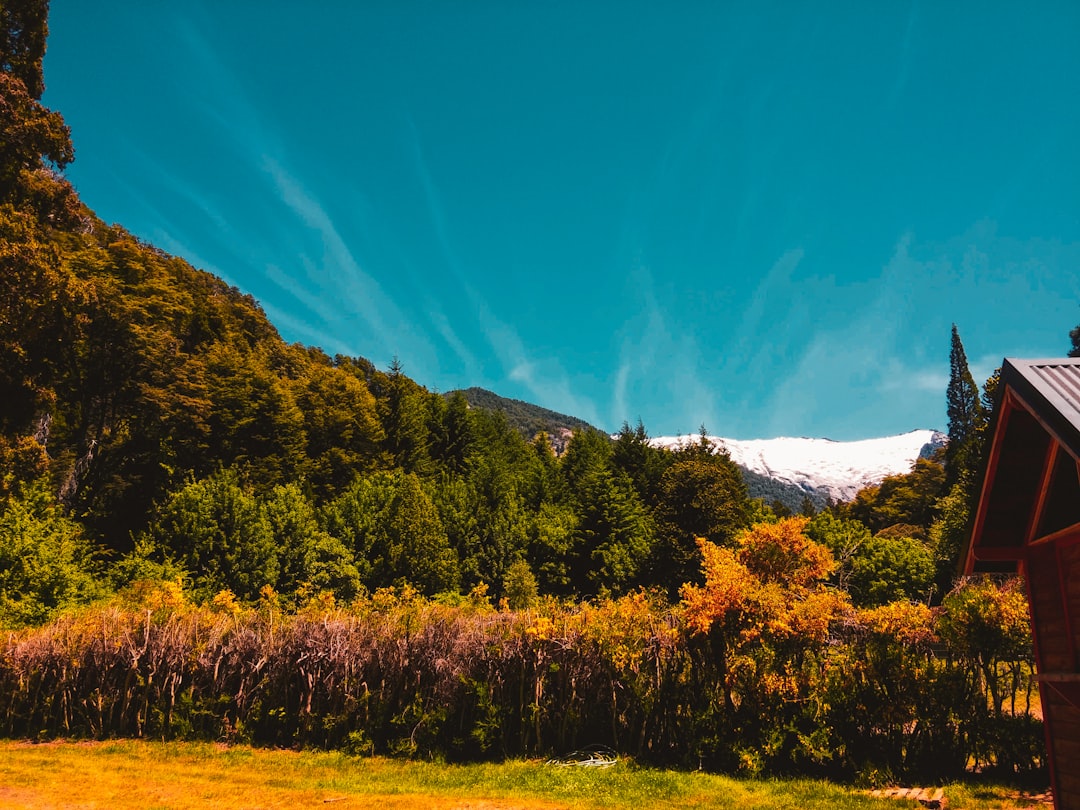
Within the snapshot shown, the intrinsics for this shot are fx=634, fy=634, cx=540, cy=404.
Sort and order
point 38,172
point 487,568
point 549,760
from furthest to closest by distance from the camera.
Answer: point 487,568 → point 38,172 → point 549,760

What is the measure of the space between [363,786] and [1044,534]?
43.6ft

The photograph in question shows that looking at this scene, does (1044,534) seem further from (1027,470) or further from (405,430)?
(405,430)

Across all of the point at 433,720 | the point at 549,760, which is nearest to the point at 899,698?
the point at 549,760

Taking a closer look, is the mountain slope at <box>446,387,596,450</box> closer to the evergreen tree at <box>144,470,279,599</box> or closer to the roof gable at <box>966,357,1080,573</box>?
the evergreen tree at <box>144,470,279,599</box>

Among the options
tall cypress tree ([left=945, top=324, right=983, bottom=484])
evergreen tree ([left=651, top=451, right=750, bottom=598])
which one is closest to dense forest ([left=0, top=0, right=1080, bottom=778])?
evergreen tree ([left=651, top=451, right=750, bottom=598])

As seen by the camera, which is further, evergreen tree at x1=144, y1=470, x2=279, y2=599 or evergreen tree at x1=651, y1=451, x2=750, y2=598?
evergreen tree at x1=651, y1=451, x2=750, y2=598

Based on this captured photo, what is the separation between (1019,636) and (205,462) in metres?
42.8

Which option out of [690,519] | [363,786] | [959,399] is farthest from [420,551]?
[959,399]

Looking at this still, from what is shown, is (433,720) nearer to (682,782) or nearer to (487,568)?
(682,782)

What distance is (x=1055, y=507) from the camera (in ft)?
22.5

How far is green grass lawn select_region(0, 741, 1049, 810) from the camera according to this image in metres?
11.9

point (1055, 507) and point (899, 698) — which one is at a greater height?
point (1055, 507)

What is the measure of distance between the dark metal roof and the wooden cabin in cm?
1

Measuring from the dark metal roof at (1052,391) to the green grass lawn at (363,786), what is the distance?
9.02 m
